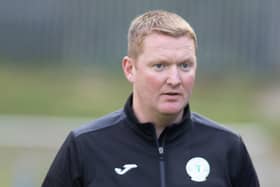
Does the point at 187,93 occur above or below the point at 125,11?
above

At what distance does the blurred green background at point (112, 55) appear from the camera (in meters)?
13.6

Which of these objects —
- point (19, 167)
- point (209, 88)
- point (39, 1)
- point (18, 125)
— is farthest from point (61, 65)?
point (19, 167)

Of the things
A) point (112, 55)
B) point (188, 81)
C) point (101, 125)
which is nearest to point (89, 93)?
point (112, 55)

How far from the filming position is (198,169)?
386 cm

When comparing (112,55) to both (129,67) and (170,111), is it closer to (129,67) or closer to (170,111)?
(129,67)

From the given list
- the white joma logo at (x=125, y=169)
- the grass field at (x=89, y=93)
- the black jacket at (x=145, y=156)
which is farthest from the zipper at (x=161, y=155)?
the grass field at (x=89, y=93)

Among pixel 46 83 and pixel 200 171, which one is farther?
pixel 46 83

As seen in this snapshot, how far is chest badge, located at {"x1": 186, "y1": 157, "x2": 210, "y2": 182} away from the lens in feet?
12.7

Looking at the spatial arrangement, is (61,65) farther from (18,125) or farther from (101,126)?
(101,126)

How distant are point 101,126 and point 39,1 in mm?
9911

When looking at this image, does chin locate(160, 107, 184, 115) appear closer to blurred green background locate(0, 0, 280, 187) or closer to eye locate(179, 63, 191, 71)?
eye locate(179, 63, 191, 71)

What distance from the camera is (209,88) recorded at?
14.5m

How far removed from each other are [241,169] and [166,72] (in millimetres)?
593

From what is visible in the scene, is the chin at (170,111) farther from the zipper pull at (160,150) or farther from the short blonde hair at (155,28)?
the short blonde hair at (155,28)
